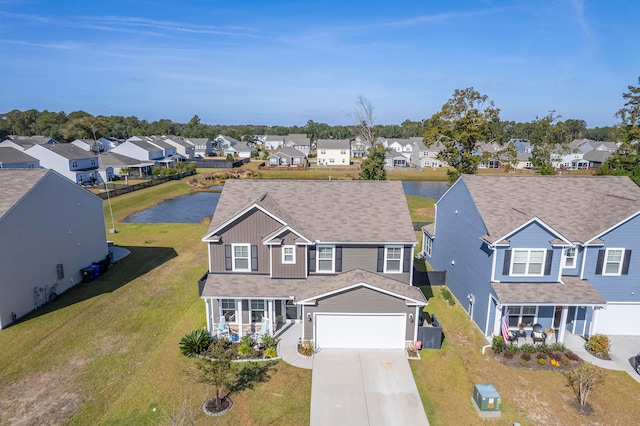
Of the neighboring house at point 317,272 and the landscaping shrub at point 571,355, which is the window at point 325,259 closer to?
the neighboring house at point 317,272

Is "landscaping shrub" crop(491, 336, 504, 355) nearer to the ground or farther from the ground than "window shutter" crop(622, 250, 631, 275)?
nearer to the ground

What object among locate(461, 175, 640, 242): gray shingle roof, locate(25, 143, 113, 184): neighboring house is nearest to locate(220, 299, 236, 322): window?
locate(461, 175, 640, 242): gray shingle roof

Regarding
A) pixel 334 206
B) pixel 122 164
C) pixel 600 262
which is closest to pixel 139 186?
pixel 122 164

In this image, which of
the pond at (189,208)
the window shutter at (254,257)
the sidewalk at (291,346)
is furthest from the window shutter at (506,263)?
the pond at (189,208)

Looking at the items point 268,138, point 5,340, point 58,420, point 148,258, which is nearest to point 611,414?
point 58,420

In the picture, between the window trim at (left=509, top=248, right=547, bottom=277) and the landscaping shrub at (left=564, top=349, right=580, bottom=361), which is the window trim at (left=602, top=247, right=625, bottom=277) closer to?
the window trim at (left=509, top=248, right=547, bottom=277)
